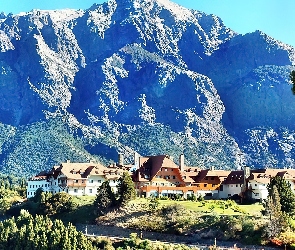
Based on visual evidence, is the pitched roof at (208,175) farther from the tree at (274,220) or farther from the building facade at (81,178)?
the tree at (274,220)

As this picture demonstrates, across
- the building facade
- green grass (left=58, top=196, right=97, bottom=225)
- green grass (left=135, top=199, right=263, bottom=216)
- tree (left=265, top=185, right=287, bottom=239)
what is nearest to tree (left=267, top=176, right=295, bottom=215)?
green grass (left=135, top=199, right=263, bottom=216)

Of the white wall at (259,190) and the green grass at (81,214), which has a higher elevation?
the white wall at (259,190)

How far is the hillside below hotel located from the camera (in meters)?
97.9

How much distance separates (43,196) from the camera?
92438mm

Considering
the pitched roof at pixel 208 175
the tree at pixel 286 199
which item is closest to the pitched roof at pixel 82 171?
the pitched roof at pixel 208 175

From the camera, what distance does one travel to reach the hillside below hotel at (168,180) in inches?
3856

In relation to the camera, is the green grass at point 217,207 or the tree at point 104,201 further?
the tree at point 104,201

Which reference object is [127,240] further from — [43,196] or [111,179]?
[111,179]

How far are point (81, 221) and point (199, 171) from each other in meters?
33.6

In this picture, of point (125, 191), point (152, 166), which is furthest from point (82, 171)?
point (125, 191)

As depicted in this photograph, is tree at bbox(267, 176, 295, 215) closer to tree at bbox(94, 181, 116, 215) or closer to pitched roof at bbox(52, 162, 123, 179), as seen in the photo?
tree at bbox(94, 181, 116, 215)

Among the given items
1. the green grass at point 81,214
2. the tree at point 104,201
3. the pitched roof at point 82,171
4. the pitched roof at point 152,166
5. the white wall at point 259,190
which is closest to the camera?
the tree at point 104,201

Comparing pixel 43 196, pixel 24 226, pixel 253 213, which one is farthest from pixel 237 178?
pixel 24 226

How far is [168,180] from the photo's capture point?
10156 cm
